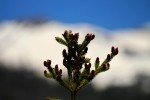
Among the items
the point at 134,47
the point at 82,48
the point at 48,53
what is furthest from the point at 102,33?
the point at 82,48

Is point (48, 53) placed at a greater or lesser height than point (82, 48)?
greater

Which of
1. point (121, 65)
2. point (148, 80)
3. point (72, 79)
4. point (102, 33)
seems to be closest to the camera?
point (72, 79)

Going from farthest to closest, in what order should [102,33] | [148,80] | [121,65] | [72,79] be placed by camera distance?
1. [102,33]
2. [121,65]
3. [148,80]
4. [72,79]

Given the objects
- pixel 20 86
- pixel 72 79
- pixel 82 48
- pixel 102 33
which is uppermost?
pixel 102 33

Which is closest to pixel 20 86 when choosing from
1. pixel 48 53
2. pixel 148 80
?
pixel 48 53

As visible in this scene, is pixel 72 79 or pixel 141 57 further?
pixel 141 57

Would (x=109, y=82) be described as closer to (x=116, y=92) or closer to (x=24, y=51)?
(x=116, y=92)

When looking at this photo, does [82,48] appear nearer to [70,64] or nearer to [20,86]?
[70,64]
